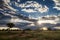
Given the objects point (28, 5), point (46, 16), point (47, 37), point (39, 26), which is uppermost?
point (28, 5)

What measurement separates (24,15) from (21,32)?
602 millimetres

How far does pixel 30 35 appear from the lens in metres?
4.98

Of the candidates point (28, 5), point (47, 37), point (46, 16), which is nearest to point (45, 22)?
point (46, 16)

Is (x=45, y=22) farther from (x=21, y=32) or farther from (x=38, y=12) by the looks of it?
(x=21, y=32)

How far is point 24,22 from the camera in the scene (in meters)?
5.13

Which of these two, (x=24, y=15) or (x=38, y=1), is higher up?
(x=38, y=1)

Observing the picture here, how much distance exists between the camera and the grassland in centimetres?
490

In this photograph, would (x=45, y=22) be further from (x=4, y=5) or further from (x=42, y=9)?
(x=4, y=5)

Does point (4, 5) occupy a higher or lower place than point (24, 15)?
higher

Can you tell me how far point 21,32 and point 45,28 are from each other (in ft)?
2.69

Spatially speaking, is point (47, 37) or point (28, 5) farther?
point (28, 5)

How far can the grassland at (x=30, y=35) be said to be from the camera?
490 cm

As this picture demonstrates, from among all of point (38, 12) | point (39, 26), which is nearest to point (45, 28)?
point (39, 26)

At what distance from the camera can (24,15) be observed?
17.0 feet
